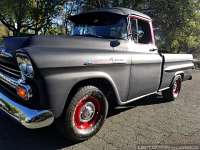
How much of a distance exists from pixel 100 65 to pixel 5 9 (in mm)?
17525

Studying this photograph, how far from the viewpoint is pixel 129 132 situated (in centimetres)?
446

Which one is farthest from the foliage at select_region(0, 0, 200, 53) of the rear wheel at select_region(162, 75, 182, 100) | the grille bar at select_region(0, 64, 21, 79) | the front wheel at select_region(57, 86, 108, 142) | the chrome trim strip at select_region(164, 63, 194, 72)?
the grille bar at select_region(0, 64, 21, 79)

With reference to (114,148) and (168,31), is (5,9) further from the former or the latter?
(114,148)

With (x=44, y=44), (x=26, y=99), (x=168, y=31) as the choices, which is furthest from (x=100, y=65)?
(x=168, y=31)

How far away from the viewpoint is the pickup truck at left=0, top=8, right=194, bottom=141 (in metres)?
3.30

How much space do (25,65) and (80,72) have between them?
28.6 inches

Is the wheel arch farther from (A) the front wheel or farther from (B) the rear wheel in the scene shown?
(B) the rear wheel

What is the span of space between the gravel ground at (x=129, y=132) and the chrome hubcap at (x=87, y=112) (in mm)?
330

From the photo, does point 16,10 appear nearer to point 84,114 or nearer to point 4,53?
point 4,53

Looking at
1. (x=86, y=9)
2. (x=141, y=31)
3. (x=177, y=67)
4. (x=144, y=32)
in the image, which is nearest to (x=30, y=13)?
(x=86, y=9)

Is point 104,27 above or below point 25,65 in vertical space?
above

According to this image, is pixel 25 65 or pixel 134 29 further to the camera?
pixel 134 29

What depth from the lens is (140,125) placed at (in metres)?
4.84

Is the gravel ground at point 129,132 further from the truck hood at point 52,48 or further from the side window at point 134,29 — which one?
the side window at point 134,29
